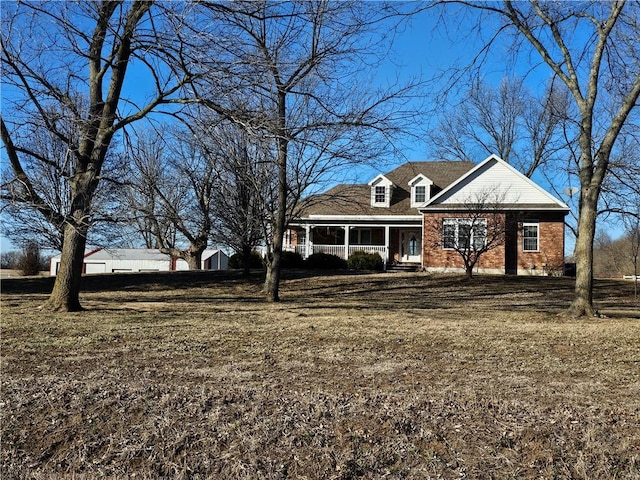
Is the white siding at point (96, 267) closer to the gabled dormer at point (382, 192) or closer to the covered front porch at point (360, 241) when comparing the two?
the covered front porch at point (360, 241)

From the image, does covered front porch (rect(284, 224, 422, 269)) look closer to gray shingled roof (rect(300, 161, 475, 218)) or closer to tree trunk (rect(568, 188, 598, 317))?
gray shingled roof (rect(300, 161, 475, 218))

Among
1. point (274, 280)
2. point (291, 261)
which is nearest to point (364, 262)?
point (291, 261)

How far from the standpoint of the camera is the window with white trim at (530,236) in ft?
83.2

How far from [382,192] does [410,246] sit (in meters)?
3.18

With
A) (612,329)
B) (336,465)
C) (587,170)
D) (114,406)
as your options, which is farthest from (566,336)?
(114,406)

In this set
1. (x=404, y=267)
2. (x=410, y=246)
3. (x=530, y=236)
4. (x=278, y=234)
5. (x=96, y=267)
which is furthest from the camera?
(x=96, y=267)

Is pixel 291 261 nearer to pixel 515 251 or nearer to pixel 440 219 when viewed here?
pixel 440 219

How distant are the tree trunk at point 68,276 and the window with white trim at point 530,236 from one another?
775 inches

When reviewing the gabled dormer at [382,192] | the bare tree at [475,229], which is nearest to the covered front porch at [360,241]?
the gabled dormer at [382,192]

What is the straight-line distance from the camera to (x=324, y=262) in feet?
89.2

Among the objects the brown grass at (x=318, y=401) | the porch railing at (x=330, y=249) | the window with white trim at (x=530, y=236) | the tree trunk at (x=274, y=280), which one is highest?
the window with white trim at (x=530, y=236)

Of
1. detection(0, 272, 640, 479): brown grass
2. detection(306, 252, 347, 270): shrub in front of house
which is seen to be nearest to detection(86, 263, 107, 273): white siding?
A: detection(306, 252, 347, 270): shrub in front of house

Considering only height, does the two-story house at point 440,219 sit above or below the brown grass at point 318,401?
above

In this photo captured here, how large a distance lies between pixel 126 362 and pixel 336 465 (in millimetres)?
3391
